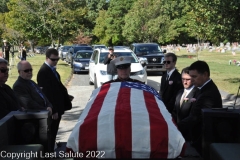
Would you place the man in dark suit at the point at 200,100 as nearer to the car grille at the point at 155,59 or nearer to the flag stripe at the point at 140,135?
the flag stripe at the point at 140,135

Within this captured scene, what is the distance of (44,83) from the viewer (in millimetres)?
6301

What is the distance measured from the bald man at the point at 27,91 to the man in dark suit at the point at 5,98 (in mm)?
359

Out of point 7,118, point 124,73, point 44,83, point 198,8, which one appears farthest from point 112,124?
point 198,8

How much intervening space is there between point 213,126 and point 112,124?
1.45 m

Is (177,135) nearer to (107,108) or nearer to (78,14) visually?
(107,108)

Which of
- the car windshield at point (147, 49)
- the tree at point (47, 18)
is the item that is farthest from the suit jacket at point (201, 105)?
the tree at point (47, 18)

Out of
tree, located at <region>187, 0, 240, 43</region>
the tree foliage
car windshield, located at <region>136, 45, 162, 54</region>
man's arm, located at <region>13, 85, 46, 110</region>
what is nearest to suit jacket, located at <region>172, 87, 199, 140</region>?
man's arm, located at <region>13, 85, 46, 110</region>

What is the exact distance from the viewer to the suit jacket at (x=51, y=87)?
20.6 feet

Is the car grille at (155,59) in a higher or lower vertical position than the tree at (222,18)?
lower

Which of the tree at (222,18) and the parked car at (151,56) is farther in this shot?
the parked car at (151,56)

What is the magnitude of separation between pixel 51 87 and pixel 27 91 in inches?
30.6

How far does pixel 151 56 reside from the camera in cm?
2303

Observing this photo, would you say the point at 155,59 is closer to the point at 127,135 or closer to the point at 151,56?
the point at 151,56

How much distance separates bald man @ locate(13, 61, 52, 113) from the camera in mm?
5516
